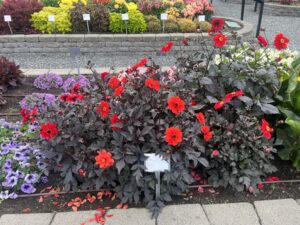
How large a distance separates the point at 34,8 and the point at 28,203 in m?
4.90

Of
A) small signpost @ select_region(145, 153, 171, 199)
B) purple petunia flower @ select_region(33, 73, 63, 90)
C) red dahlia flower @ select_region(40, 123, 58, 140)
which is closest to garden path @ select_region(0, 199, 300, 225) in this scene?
small signpost @ select_region(145, 153, 171, 199)

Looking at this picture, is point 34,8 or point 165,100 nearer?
point 165,100

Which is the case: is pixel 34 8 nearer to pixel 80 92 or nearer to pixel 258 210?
pixel 80 92

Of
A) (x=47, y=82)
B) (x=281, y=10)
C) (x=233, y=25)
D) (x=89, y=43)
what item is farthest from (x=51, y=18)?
(x=281, y=10)

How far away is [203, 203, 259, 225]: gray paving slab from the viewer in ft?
7.16

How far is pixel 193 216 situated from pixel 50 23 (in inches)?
194

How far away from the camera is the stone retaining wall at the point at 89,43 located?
5.89m

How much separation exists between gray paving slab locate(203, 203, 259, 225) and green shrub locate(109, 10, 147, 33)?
14.5 ft

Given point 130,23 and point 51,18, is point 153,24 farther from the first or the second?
point 51,18

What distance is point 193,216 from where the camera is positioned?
7.27 feet

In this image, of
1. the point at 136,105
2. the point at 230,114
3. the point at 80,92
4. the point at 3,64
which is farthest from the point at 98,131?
the point at 3,64

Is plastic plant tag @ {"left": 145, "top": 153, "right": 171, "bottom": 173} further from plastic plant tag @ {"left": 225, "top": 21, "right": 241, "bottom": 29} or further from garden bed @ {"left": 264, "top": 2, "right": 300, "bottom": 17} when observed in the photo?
garden bed @ {"left": 264, "top": 2, "right": 300, "bottom": 17}

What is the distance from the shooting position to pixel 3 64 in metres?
3.93

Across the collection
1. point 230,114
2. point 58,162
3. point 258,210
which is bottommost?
point 258,210
